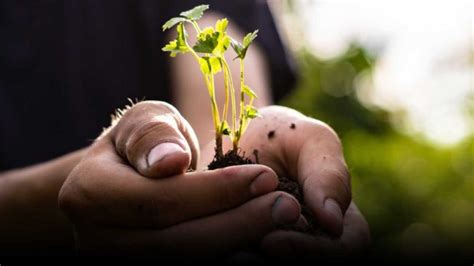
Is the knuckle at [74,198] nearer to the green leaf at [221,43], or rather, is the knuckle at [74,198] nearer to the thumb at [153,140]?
the thumb at [153,140]

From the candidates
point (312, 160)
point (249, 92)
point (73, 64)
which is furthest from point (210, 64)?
point (73, 64)

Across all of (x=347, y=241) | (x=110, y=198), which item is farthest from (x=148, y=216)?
(x=347, y=241)

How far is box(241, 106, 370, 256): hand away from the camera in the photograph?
4.94ft

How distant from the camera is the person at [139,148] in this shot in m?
1.45

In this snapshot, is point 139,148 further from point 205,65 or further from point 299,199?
point 299,199

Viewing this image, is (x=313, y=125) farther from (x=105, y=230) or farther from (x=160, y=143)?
(x=105, y=230)

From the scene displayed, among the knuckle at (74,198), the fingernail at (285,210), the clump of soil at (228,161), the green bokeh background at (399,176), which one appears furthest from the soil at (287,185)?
the green bokeh background at (399,176)

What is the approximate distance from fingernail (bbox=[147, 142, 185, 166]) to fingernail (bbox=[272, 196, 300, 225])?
25 cm

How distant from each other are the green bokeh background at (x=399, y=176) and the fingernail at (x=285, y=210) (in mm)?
5620

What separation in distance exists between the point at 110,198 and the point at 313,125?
0.58 m

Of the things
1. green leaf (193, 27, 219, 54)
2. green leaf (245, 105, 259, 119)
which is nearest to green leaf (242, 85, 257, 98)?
green leaf (245, 105, 259, 119)

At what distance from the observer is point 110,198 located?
1477mm

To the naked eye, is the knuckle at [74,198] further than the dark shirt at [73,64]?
→ No

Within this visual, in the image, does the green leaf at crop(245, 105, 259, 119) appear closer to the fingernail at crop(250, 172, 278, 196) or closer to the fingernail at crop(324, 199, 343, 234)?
the fingernail at crop(250, 172, 278, 196)
